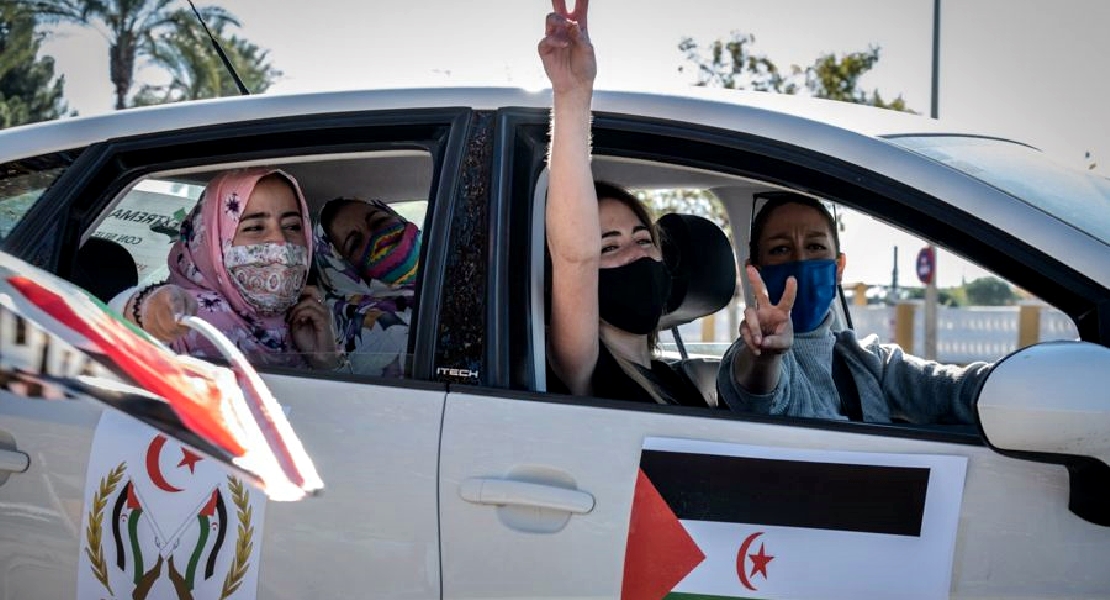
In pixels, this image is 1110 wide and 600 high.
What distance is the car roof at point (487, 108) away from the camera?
2.36 metres

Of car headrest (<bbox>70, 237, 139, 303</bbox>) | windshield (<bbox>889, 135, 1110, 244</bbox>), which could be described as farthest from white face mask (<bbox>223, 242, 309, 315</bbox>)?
windshield (<bbox>889, 135, 1110, 244</bbox>)

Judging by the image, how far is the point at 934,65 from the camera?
17016mm

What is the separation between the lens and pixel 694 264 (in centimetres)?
331

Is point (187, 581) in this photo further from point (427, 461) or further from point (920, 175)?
point (920, 175)

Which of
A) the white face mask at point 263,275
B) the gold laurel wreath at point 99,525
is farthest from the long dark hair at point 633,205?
the gold laurel wreath at point 99,525

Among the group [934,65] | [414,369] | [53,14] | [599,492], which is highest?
[53,14]

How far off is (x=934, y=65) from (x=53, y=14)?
16155mm

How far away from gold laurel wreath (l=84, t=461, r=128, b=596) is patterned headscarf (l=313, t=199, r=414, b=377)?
0.51 meters

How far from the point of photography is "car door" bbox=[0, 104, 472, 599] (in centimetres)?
221

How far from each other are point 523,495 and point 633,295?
724mm

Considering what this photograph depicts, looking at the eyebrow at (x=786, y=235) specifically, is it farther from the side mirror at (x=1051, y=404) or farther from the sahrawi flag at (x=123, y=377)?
the sahrawi flag at (x=123, y=377)

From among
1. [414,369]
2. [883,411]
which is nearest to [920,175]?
[883,411]

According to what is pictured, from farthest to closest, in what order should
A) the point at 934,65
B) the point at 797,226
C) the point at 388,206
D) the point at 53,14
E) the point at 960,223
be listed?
the point at 53,14 → the point at 934,65 → the point at 388,206 → the point at 797,226 → the point at 960,223

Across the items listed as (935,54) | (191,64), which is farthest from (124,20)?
(935,54)
